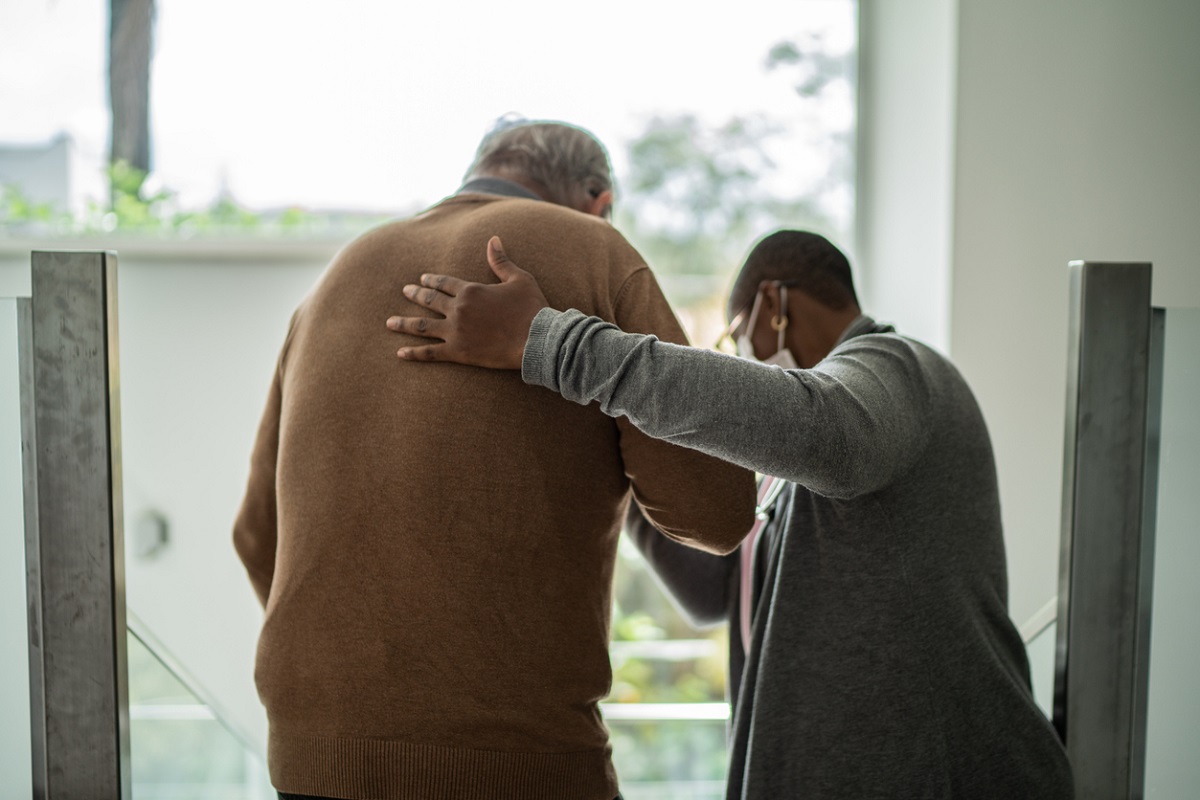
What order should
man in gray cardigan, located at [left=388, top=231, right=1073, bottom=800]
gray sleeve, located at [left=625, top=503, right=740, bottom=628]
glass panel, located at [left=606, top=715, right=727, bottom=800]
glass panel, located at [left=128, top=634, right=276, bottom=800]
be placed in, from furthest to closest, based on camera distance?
glass panel, located at [left=606, top=715, right=727, bottom=800] → glass panel, located at [left=128, top=634, right=276, bottom=800] → gray sleeve, located at [left=625, top=503, right=740, bottom=628] → man in gray cardigan, located at [left=388, top=231, right=1073, bottom=800]

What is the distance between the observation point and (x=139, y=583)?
260 cm

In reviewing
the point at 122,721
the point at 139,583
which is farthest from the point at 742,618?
the point at 139,583

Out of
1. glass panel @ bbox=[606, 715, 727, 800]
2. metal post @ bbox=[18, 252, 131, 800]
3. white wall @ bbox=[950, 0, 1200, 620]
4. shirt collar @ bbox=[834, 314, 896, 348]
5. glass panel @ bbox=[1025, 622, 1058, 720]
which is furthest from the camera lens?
glass panel @ bbox=[606, 715, 727, 800]

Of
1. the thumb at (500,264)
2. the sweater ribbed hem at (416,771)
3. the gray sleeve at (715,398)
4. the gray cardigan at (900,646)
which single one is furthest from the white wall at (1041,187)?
the sweater ribbed hem at (416,771)

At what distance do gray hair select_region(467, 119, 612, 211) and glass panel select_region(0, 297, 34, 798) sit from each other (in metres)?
0.62

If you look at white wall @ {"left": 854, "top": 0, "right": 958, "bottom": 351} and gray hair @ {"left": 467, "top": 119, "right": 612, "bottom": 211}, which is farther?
white wall @ {"left": 854, "top": 0, "right": 958, "bottom": 351}

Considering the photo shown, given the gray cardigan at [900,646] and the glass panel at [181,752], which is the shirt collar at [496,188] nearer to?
the gray cardigan at [900,646]

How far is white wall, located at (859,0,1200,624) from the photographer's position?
78.0 inches

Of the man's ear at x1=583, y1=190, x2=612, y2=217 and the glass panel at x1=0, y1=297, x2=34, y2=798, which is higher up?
A: the man's ear at x1=583, y1=190, x2=612, y2=217

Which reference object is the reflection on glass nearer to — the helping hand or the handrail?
the handrail

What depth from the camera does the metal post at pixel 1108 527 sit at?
1186 mm

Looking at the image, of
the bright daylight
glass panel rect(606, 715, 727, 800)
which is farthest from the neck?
glass panel rect(606, 715, 727, 800)

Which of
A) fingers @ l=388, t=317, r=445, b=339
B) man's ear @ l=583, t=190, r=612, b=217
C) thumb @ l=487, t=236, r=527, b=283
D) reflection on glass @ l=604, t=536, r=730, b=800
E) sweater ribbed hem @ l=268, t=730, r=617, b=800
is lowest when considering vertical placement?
reflection on glass @ l=604, t=536, r=730, b=800

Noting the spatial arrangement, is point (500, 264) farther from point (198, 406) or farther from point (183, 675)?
point (198, 406)
